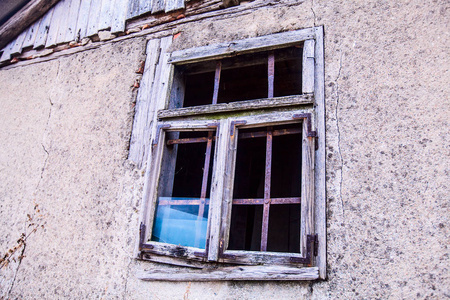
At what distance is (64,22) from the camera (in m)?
4.02

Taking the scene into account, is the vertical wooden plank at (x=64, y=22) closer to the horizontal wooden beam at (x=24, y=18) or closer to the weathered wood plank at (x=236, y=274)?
the horizontal wooden beam at (x=24, y=18)

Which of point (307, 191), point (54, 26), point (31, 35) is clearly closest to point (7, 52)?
point (31, 35)

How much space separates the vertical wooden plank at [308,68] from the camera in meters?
2.46

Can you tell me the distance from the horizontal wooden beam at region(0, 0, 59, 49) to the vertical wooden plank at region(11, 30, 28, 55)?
0.06 m

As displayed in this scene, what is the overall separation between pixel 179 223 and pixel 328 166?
44.1 inches

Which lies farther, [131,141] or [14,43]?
[14,43]

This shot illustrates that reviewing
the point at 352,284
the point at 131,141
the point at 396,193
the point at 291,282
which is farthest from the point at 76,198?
the point at 396,193

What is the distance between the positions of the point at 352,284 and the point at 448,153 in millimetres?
879

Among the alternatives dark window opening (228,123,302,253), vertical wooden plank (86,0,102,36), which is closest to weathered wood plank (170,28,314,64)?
vertical wooden plank (86,0,102,36)

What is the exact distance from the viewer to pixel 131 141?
3.01 metres

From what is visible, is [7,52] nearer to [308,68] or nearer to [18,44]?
[18,44]

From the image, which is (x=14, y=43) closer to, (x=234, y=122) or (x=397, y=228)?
(x=234, y=122)

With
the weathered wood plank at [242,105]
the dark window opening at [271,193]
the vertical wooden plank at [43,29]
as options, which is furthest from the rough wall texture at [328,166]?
the dark window opening at [271,193]

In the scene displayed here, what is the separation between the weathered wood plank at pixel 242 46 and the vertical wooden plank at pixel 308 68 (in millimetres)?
78
